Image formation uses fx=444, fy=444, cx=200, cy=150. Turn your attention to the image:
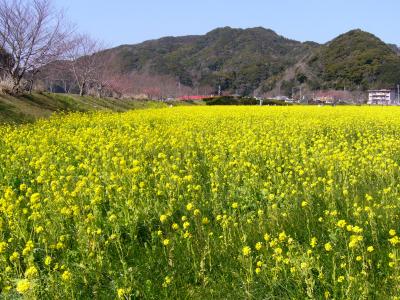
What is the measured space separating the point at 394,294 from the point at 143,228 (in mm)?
2819

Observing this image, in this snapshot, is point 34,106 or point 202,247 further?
point 34,106

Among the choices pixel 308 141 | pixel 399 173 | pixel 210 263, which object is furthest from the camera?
pixel 308 141

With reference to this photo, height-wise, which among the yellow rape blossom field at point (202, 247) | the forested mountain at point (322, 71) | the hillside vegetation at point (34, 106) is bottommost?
Result: the yellow rape blossom field at point (202, 247)

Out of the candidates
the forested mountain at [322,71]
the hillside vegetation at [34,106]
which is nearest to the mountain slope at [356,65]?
the forested mountain at [322,71]

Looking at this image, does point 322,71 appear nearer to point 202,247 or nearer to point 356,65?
point 356,65

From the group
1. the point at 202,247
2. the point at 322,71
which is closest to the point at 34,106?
the point at 202,247

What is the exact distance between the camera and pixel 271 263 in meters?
3.96

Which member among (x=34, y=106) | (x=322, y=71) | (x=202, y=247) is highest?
(x=322, y=71)

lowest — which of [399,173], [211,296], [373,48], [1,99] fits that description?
[211,296]

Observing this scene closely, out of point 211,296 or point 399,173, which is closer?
point 211,296

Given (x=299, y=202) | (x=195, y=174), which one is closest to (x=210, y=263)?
(x=299, y=202)

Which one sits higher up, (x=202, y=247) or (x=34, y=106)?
(x=34, y=106)

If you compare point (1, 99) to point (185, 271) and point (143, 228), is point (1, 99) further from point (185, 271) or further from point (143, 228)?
point (185, 271)

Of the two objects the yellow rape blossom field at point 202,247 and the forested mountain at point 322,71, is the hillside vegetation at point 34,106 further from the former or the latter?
the forested mountain at point 322,71
